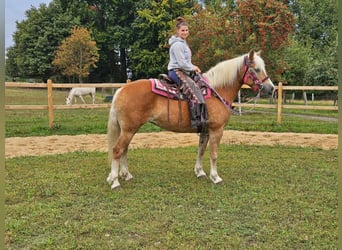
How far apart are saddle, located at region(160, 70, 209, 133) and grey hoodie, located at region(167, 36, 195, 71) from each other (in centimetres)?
11

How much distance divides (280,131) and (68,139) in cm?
613

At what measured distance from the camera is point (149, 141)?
28.7 feet

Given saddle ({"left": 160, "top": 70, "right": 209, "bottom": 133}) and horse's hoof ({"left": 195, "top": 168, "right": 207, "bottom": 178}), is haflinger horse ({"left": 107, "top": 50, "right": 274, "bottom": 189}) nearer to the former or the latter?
horse's hoof ({"left": 195, "top": 168, "right": 207, "bottom": 178})

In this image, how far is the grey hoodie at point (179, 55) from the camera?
4816 millimetres

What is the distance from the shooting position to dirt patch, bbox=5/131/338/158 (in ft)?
24.9

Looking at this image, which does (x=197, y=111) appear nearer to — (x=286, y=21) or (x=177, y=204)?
(x=177, y=204)

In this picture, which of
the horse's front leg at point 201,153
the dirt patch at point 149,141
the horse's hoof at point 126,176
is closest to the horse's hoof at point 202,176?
the horse's front leg at point 201,153

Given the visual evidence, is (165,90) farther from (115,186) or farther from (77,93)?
(77,93)

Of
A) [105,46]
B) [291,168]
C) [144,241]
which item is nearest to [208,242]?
[144,241]

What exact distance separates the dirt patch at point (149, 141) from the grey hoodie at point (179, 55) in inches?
135

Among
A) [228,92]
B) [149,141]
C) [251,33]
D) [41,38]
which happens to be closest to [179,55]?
[228,92]

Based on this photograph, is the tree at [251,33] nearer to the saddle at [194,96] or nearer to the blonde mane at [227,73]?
the blonde mane at [227,73]

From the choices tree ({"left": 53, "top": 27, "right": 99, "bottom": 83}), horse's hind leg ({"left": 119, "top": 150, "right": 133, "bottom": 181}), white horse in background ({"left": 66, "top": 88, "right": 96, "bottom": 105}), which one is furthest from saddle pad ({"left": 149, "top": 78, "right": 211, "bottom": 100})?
tree ({"left": 53, "top": 27, "right": 99, "bottom": 83})

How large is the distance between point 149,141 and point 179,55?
4.22 meters
